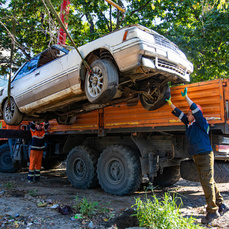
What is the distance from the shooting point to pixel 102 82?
175 inches

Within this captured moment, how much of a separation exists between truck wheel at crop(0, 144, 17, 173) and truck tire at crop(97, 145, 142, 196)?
476cm

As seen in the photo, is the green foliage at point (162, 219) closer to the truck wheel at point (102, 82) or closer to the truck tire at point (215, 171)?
the truck tire at point (215, 171)

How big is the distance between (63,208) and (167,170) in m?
3.40

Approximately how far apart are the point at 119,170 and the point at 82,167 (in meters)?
1.36

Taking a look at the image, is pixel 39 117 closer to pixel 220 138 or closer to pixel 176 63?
pixel 176 63

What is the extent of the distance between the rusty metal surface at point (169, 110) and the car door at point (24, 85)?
6.38ft

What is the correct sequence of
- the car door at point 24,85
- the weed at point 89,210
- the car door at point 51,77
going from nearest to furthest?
the weed at point 89,210
the car door at point 51,77
the car door at point 24,85

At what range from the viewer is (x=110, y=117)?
6.27 m

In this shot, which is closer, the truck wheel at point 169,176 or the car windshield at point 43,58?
the car windshield at point 43,58

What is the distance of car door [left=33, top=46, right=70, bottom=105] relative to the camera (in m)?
5.43

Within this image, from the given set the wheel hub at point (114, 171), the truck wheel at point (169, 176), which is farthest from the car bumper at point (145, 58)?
the truck wheel at point (169, 176)

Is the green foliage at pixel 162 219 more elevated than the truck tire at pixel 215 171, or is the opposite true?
the truck tire at pixel 215 171

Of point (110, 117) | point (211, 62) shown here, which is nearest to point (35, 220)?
point (110, 117)

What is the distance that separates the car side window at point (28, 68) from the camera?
652 centimetres
